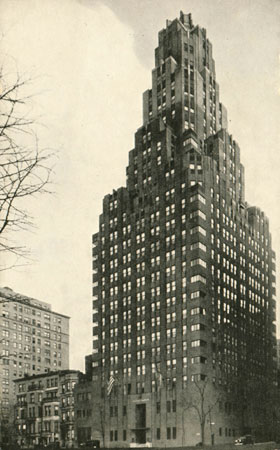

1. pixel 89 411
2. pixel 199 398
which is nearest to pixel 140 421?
pixel 89 411

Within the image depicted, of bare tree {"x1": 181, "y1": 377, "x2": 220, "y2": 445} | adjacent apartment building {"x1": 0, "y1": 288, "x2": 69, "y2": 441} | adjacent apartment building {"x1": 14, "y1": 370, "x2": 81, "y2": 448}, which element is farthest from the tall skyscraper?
adjacent apartment building {"x1": 0, "y1": 288, "x2": 69, "y2": 441}

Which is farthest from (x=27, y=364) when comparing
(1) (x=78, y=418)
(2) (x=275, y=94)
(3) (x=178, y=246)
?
(2) (x=275, y=94)

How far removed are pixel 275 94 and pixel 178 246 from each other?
180 ft

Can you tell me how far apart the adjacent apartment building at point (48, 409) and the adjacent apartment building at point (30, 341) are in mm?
4021

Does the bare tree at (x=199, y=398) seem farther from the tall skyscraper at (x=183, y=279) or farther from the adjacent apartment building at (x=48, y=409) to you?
the adjacent apartment building at (x=48, y=409)

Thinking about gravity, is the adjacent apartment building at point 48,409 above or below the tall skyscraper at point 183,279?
below

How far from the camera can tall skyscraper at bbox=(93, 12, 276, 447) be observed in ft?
249

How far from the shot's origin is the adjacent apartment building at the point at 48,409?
86.8 m

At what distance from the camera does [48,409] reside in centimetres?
8981

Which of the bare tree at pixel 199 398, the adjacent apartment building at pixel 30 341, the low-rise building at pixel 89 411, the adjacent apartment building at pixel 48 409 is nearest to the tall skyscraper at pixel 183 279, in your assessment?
the bare tree at pixel 199 398

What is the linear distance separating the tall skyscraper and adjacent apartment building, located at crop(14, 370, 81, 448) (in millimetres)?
6251

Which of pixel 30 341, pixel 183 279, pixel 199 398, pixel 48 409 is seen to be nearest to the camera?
pixel 199 398

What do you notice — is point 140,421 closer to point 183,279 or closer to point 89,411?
point 89,411

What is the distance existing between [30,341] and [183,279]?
3792 centimetres
